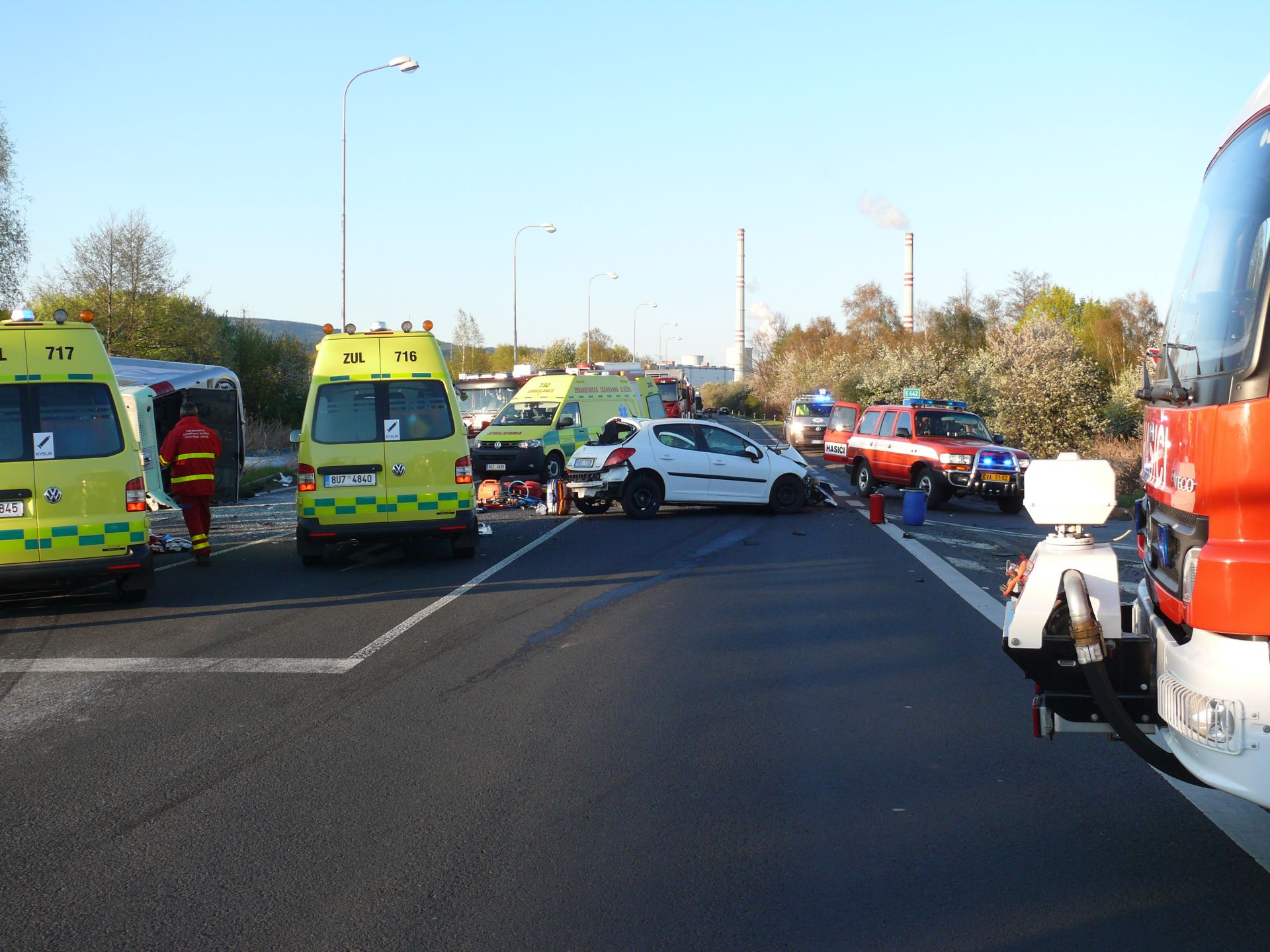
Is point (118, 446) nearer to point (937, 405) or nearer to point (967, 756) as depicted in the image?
point (967, 756)

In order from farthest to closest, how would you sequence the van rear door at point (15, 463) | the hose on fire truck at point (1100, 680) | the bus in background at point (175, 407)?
the bus in background at point (175, 407) < the van rear door at point (15, 463) < the hose on fire truck at point (1100, 680)

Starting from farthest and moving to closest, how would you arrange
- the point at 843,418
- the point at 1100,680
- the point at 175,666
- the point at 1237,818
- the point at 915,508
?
the point at 843,418 → the point at 915,508 → the point at 175,666 → the point at 1237,818 → the point at 1100,680

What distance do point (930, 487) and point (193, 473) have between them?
38.7 ft

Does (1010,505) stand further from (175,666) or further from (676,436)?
(175,666)

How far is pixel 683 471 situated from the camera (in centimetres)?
1825

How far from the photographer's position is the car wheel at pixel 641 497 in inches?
709

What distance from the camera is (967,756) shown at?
5773 millimetres

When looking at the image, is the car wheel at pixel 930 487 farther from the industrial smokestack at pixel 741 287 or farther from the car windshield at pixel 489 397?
the industrial smokestack at pixel 741 287

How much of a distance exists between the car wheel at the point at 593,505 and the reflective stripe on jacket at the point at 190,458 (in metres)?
6.50

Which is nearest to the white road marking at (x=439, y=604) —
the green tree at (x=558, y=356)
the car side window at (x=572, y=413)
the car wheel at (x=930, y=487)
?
the car wheel at (x=930, y=487)

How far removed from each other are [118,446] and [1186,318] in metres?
8.96

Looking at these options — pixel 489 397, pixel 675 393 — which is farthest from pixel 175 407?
pixel 675 393

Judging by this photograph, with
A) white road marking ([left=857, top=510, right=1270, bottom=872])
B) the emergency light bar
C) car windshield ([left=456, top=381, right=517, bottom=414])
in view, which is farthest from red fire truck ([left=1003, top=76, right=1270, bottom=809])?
car windshield ([left=456, top=381, right=517, bottom=414])

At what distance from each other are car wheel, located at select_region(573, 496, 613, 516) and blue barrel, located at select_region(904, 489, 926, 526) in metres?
4.80
